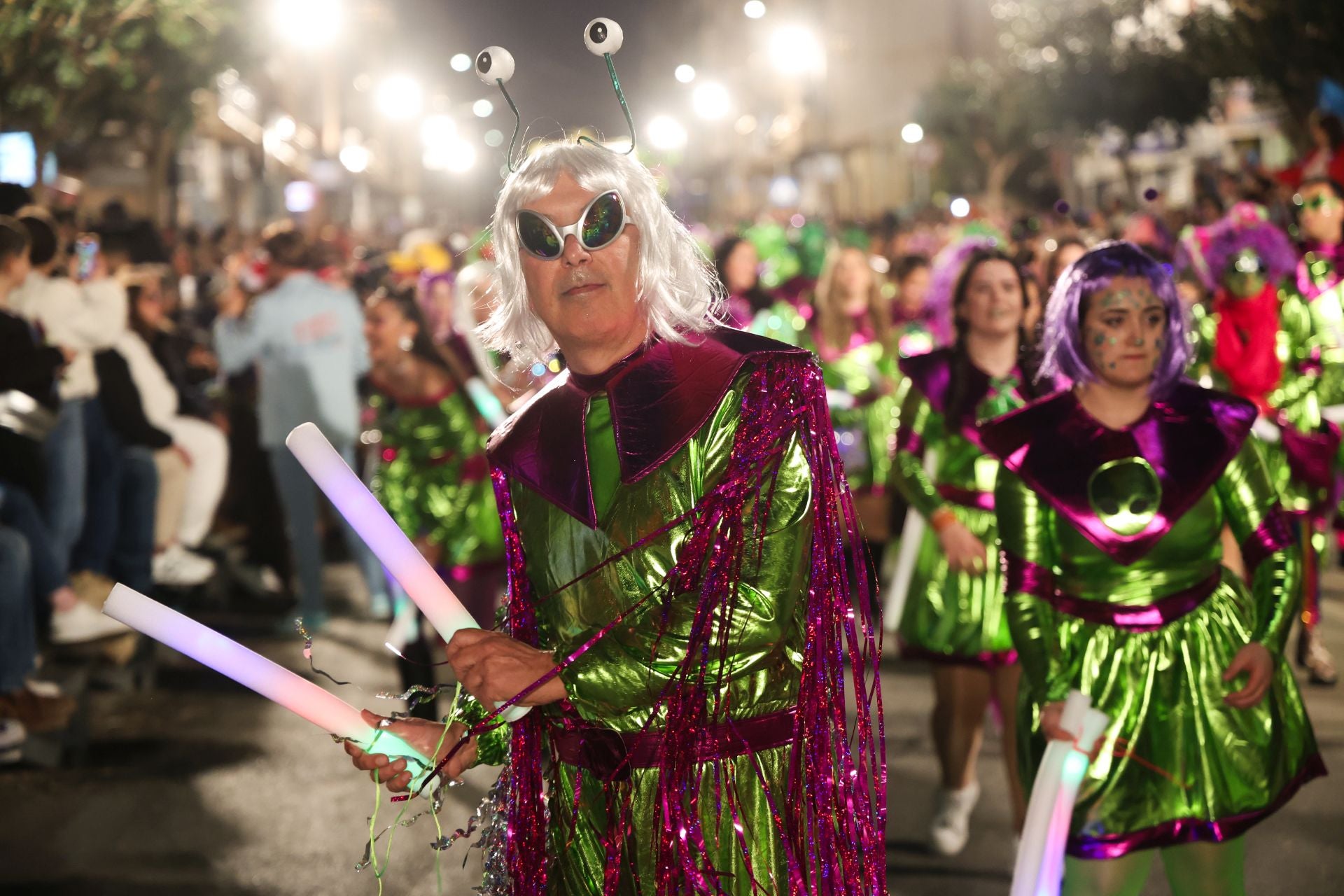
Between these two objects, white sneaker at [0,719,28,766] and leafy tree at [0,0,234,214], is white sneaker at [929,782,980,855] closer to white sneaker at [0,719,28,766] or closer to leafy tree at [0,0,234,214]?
white sneaker at [0,719,28,766]

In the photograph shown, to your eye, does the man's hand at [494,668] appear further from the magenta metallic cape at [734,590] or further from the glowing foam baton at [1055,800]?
the glowing foam baton at [1055,800]

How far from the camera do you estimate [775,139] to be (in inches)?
3497

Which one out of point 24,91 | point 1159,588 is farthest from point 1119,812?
point 24,91

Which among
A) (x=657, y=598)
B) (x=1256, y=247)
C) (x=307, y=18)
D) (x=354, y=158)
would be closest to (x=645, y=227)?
(x=657, y=598)

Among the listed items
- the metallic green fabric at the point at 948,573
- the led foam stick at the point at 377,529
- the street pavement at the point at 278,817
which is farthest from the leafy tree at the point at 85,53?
the led foam stick at the point at 377,529

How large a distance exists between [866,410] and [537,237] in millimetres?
6082

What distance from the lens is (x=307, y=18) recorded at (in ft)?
43.0

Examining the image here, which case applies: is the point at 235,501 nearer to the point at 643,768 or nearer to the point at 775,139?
the point at 643,768

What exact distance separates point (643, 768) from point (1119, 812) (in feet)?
4.86

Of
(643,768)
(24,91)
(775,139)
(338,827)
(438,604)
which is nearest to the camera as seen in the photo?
(438,604)

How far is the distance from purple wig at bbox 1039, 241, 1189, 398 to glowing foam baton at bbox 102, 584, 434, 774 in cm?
214

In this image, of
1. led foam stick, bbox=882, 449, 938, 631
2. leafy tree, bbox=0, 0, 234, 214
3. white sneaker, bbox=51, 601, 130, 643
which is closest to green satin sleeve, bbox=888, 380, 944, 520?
led foam stick, bbox=882, 449, 938, 631

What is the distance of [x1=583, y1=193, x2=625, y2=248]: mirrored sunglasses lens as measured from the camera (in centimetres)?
259

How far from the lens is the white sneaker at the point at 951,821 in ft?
17.0
